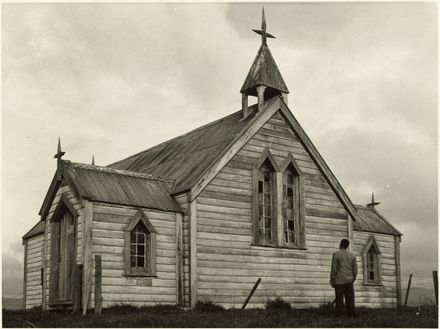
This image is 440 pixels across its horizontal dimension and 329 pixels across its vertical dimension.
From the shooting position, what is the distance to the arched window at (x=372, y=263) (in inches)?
1183

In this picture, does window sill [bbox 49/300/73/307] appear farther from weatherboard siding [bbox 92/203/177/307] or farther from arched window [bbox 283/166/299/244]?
arched window [bbox 283/166/299/244]

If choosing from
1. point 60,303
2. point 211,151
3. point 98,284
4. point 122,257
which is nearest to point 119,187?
point 122,257

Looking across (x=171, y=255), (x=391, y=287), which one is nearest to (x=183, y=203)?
(x=171, y=255)

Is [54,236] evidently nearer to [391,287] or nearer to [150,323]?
[150,323]

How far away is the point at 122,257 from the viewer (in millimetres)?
21719

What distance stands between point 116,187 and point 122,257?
8.10 ft

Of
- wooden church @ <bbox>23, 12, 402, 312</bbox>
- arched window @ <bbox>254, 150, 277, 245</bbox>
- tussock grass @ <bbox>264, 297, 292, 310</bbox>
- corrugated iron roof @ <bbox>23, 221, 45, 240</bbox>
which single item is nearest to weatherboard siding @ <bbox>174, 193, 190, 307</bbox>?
wooden church @ <bbox>23, 12, 402, 312</bbox>

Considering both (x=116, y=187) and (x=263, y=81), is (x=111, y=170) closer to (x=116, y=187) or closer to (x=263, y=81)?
(x=116, y=187)

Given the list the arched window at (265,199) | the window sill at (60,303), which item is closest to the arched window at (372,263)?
the arched window at (265,199)

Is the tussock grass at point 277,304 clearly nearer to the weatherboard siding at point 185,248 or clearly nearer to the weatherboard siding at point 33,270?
the weatherboard siding at point 185,248

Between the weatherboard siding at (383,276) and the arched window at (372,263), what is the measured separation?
22cm

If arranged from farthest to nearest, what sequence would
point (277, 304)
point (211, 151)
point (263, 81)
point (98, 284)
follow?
point (263, 81), point (211, 151), point (277, 304), point (98, 284)

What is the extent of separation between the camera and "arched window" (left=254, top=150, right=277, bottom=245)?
24.9m

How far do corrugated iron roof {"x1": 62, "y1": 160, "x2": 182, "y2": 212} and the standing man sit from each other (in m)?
6.53
